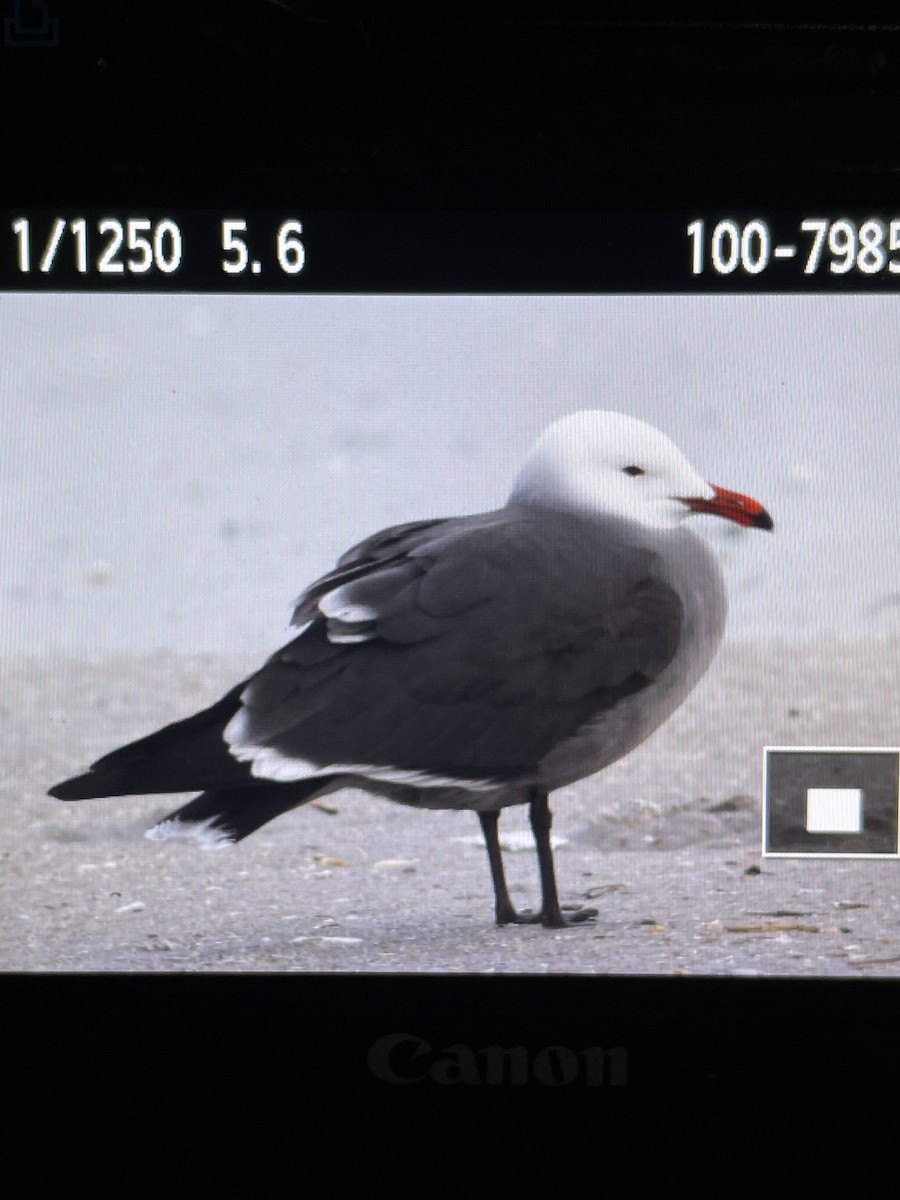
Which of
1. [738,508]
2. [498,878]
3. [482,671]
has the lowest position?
[498,878]

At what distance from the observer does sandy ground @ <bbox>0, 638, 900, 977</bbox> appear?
1.08 m

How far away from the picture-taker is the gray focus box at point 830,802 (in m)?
1.08

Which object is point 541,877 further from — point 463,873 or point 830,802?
point 830,802

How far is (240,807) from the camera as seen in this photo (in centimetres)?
111

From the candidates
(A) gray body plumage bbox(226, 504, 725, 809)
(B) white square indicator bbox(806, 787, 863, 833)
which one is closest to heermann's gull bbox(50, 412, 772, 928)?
(A) gray body plumage bbox(226, 504, 725, 809)

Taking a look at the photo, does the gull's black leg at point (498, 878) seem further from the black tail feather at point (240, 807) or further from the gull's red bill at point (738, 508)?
the gull's red bill at point (738, 508)

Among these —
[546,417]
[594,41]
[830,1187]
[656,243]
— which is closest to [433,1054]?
[830,1187]

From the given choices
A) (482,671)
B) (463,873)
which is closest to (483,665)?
(482,671)

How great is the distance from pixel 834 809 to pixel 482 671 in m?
0.26

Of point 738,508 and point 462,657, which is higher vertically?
point 738,508

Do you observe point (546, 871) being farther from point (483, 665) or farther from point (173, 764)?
point (173, 764)

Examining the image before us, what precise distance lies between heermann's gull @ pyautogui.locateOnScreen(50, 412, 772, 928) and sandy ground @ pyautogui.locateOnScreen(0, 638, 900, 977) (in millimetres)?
19

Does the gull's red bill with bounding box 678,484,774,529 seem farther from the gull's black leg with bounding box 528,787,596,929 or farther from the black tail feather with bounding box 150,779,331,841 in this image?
the black tail feather with bounding box 150,779,331,841

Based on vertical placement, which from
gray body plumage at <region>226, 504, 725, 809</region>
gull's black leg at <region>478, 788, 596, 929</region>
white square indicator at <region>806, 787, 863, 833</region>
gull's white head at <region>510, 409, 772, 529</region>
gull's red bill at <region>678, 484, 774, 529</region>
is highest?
gull's white head at <region>510, 409, 772, 529</region>
